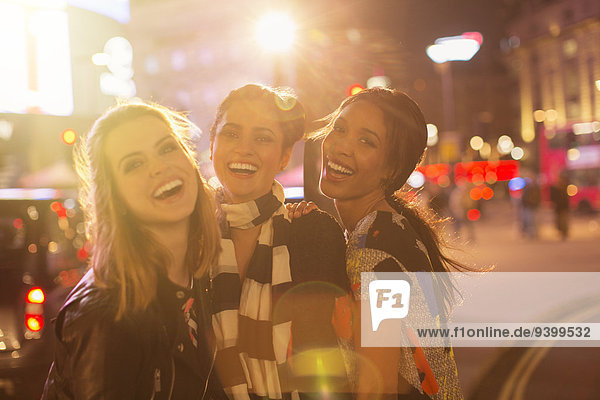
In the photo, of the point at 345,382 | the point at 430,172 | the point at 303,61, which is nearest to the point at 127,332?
the point at 345,382

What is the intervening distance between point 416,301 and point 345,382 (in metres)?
0.42

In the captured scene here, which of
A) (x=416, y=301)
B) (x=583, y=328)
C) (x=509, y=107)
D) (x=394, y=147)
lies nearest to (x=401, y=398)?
(x=416, y=301)

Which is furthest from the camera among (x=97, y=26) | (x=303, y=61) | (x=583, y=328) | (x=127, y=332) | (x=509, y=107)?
(x=509, y=107)

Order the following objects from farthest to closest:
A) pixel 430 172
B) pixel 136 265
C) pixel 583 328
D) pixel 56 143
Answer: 1. pixel 430 172
2. pixel 56 143
3. pixel 583 328
4. pixel 136 265

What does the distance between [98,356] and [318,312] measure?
894mm

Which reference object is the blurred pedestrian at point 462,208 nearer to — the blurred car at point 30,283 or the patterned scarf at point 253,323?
the blurred car at point 30,283

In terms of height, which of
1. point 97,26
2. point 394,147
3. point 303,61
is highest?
point 97,26

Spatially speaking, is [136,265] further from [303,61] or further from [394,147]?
[303,61]

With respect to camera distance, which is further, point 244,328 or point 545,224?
point 545,224

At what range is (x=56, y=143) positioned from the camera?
75.5 ft

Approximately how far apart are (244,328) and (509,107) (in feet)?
279

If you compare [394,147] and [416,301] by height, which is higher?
[394,147]

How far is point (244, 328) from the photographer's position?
7.84 ft

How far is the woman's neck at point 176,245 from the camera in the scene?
218cm
